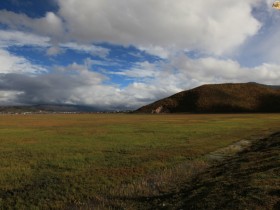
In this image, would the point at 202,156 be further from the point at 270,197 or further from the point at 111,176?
the point at 270,197

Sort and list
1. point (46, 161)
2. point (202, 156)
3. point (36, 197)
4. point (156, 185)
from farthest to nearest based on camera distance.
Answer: point (202, 156), point (46, 161), point (156, 185), point (36, 197)

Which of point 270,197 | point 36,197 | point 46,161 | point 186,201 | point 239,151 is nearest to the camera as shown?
point 270,197

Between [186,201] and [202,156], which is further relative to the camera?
[202,156]

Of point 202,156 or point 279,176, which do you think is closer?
point 279,176

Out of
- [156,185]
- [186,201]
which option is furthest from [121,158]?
[186,201]

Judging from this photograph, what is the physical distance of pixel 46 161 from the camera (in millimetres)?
31625

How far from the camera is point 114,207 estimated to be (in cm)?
1753

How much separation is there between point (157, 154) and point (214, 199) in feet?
61.2

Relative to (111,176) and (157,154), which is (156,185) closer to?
(111,176)

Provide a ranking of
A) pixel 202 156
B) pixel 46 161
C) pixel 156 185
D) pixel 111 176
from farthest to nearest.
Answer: pixel 202 156 → pixel 46 161 → pixel 111 176 → pixel 156 185

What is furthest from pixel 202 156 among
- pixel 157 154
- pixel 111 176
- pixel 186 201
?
pixel 186 201

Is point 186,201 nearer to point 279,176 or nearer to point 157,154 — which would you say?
point 279,176

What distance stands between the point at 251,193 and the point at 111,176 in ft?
36.0

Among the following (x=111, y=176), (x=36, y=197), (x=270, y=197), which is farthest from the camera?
(x=111, y=176)
